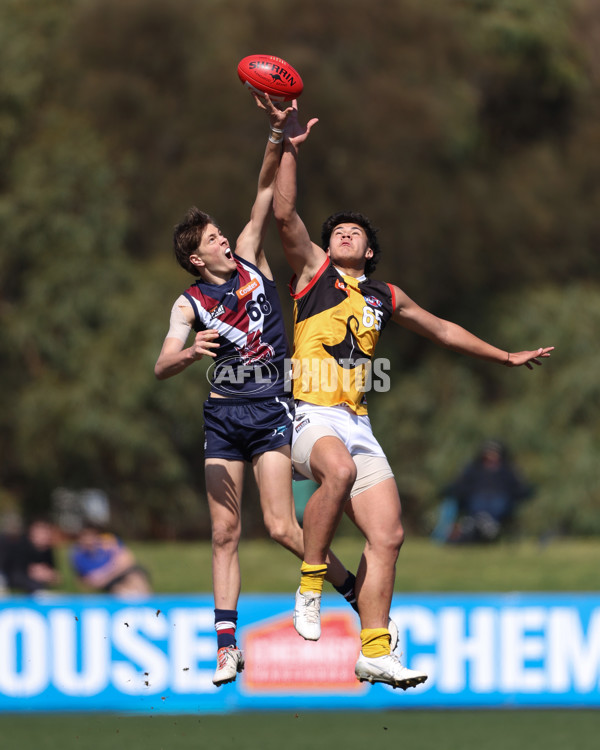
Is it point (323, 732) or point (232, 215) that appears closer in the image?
point (323, 732)

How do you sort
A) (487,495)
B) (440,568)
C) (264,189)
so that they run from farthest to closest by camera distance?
(440,568) < (487,495) < (264,189)

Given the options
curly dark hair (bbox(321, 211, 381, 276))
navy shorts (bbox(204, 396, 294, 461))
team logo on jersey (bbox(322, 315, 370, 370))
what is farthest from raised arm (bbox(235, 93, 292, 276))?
navy shorts (bbox(204, 396, 294, 461))

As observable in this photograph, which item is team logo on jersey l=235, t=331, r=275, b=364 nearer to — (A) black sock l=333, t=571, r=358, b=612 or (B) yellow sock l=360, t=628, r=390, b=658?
(A) black sock l=333, t=571, r=358, b=612

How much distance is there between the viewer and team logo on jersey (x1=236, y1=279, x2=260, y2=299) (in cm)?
814

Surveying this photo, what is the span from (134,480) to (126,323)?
3431mm

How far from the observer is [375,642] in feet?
26.0

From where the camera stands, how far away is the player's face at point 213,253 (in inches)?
319

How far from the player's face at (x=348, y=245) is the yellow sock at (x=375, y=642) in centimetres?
238

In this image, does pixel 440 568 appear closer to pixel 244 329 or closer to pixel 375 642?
pixel 375 642

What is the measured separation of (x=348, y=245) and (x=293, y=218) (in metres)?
0.51

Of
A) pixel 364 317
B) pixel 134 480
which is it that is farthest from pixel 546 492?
pixel 364 317

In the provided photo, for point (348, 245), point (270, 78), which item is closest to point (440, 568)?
point (348, 245)

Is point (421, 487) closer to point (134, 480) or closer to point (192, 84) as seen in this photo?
point (134, 480)

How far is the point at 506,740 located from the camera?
55.3 ft
